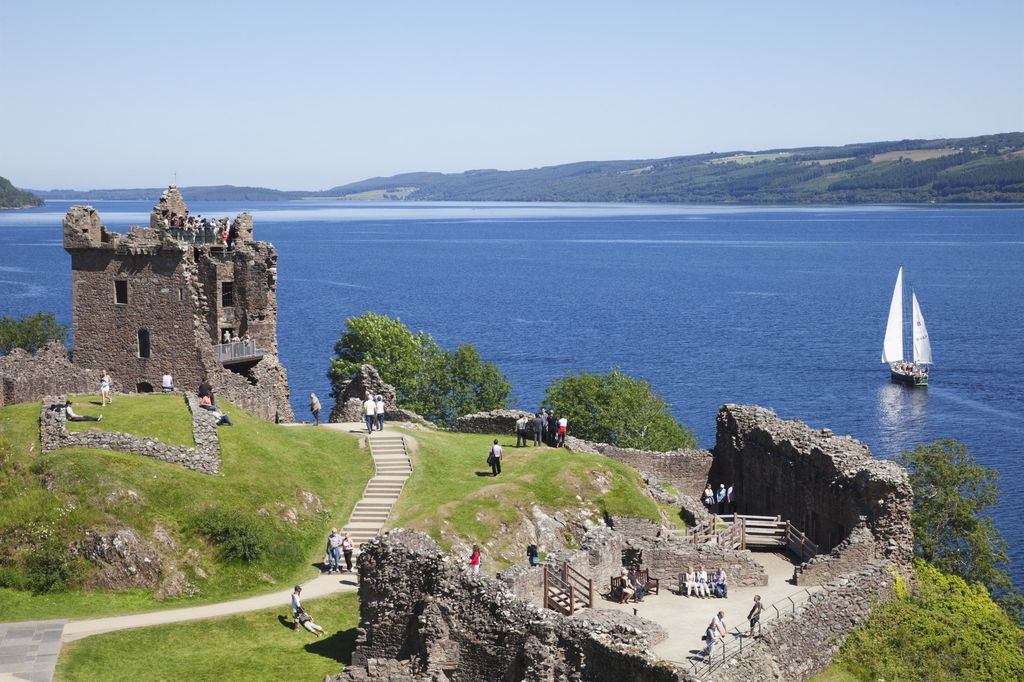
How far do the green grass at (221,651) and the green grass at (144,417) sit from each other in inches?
424

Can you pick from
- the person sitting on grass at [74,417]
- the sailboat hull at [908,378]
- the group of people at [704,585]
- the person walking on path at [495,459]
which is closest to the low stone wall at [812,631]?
the group of people at [704,585]

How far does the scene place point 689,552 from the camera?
40938 millimetres

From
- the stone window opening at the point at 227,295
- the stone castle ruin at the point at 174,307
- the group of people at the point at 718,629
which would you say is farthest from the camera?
the stone window opening at the point at 227,295

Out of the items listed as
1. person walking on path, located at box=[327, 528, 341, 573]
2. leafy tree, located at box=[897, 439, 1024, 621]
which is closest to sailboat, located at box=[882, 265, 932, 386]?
leafy tree, located at box=[897, 439, 1024, 621]

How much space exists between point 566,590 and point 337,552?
375 inches

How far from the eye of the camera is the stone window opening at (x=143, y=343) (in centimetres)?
6397

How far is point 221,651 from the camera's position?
3675 centimetres

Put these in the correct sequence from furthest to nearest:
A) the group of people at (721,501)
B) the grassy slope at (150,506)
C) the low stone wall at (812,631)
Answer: the group of people at (721,501) < the grassy slope at (150,506) < the low stone wall at (812,631)

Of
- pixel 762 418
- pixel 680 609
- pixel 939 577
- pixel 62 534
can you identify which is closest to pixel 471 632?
pixel 680 609

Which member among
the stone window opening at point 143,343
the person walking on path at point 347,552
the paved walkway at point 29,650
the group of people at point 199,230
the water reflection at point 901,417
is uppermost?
the group of people at point 199,230

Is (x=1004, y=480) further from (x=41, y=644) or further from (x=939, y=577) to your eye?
(x=41, y=644)

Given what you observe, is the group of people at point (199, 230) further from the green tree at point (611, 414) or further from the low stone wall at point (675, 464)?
the green tree at point (611, 414)

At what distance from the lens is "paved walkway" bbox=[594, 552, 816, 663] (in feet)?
113

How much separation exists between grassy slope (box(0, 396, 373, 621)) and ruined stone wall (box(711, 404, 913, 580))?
17.7 m
